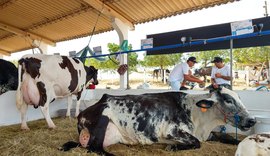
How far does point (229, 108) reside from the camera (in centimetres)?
248

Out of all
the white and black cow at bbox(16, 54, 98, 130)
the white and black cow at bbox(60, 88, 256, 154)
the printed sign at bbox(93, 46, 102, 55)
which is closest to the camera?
the white and black cow at bbox(60, 88, 256, 154)

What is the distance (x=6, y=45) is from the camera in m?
15.0

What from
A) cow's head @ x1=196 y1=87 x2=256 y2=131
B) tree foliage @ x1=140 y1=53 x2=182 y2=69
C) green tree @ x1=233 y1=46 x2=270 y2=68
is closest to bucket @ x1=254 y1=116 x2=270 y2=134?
cow's head @ x1=196 y1=87 x2=256 y2=131

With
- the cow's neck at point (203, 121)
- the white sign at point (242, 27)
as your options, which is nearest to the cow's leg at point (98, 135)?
the cow's neck at point (203, 121)

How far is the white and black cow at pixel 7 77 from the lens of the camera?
15.0 feet

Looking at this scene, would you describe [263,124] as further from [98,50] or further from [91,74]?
[98,50]

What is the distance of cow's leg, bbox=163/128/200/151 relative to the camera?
2.38m

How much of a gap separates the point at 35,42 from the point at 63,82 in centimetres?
800

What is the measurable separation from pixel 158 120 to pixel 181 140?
316 mm

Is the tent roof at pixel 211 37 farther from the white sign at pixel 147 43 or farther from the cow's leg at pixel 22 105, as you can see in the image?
the cow's leg at pixel 22 105

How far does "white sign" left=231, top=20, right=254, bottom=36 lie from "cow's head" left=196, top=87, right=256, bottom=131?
4.04 feet

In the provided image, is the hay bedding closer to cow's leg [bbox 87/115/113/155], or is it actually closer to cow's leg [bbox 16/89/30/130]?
cow's leg [bbox 87/115/113/155]

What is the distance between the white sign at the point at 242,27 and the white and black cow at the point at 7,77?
4.25 metres

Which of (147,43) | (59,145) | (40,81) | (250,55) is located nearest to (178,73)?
(147,43)
